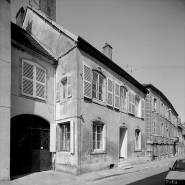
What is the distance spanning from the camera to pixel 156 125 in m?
22.5

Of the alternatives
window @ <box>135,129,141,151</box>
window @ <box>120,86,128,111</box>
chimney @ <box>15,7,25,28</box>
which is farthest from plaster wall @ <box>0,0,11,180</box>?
window @ <box>135,129,141,151</box>

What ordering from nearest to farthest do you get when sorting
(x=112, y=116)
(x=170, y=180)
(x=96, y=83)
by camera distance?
(x=170, y=180) < (x=96, y=83) < (x=112, y=116)

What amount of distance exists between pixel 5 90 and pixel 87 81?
15.1ft

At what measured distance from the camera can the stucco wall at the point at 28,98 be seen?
946 cm

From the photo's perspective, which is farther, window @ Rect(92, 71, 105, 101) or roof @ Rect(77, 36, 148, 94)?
window @ Rect(92, 71, 105, 101)

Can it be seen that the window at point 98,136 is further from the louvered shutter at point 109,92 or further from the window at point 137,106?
the window at point 137,106

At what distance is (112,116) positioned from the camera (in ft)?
44.0

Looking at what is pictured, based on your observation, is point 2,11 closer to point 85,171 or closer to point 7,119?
point 7,119

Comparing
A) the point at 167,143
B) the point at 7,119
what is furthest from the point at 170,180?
the point at 167,143

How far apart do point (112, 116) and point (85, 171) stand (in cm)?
436

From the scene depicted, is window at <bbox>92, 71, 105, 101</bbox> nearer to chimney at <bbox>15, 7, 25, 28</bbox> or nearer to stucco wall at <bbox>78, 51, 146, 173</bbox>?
stucco wall at <bbox>78, 51, 146, 173</bbox>

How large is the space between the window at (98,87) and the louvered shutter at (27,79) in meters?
3.71

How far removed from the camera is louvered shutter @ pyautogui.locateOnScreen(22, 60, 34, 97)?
9969mm

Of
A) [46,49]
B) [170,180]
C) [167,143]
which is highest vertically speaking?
[46,49]
